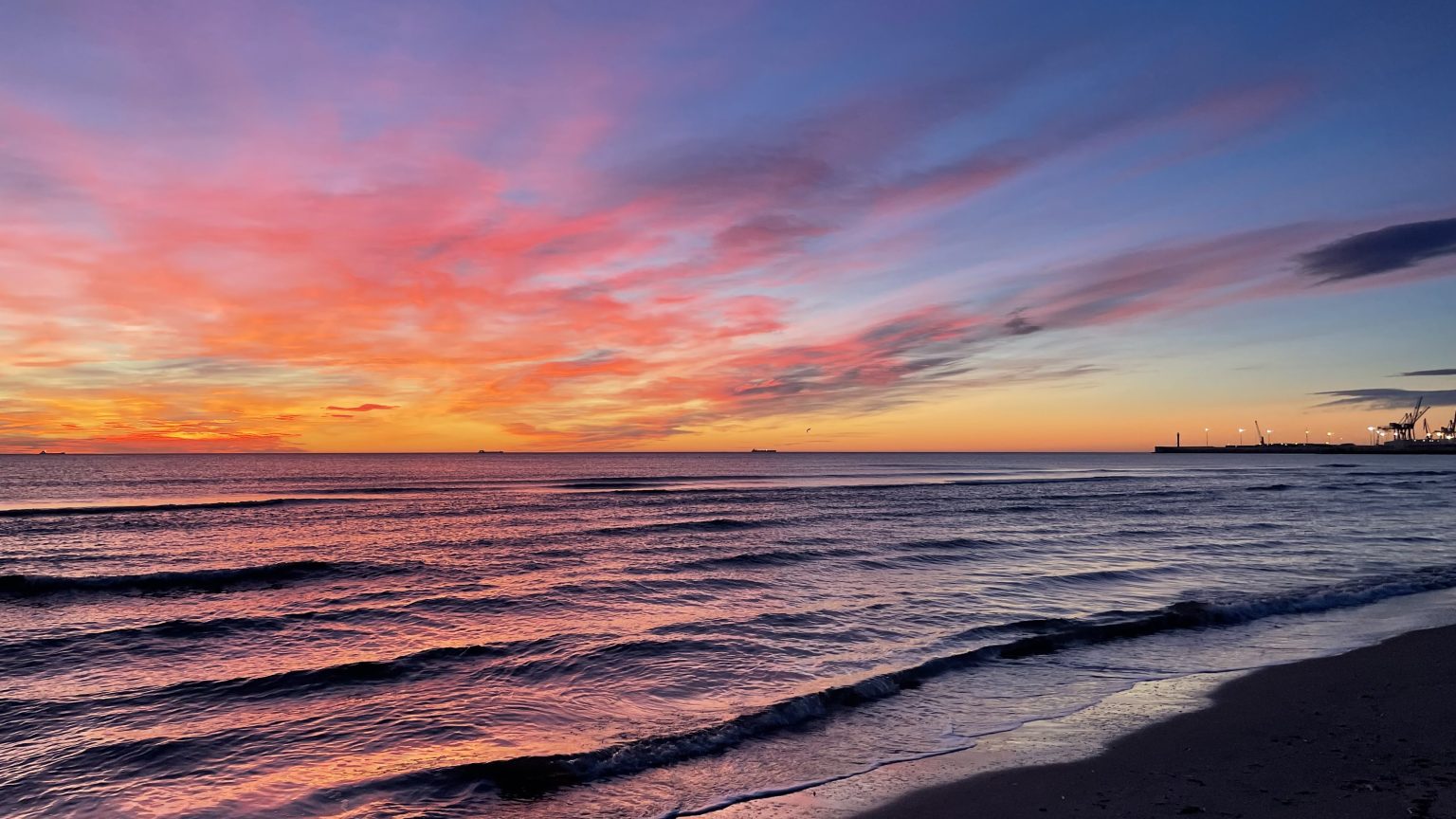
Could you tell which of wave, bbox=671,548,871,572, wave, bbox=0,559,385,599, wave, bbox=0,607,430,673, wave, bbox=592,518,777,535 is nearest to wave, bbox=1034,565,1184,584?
wave, bbox=671,548,871,572

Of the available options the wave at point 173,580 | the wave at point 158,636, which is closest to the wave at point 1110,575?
the wave at point 158,636

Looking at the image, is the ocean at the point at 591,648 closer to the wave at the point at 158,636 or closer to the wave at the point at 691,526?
the wave at the point at 158,636

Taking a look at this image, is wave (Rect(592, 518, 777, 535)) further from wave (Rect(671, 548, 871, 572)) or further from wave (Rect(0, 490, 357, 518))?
wave (Rect(0, 490, 357, 518))

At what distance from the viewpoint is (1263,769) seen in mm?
7922

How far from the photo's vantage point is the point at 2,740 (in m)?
9.88

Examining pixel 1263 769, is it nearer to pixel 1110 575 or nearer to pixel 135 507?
pixel 1110 575

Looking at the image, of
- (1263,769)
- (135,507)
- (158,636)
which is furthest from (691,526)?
(135,507)

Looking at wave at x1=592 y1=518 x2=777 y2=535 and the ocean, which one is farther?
wave at x1=592 y1=518 x2=777 y2=535

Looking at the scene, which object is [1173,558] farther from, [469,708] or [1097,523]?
[469,708]

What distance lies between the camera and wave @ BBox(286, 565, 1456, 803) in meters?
8.44

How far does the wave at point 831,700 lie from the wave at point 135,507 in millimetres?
54073

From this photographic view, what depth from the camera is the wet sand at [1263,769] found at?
7000 mm

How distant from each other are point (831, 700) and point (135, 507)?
198 feet

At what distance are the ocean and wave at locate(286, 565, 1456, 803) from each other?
0.06 metres
